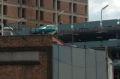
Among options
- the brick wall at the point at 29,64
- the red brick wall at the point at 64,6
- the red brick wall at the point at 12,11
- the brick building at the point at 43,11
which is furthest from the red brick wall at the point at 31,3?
the brick wall at the point at 29,64

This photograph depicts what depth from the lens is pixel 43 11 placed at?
134875 mm

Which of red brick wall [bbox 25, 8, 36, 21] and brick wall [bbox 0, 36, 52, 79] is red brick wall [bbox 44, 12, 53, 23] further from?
brick wall [bbox 0, 36, 52, 79]

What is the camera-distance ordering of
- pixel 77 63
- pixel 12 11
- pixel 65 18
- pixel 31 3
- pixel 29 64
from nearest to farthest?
pixel 29 64 < pixel 77 63 < pixel 12 11 < pixel 31 3 < pixel 65 18

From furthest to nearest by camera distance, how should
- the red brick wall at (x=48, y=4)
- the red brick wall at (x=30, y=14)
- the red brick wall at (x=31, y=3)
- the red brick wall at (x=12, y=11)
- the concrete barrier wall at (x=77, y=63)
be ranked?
the red brick wall at (x=48, y=4), the red brick wall at (x=30, y=14), the red brick wall at (x=31, y=3), the red brick wall at (x=12, y=11), the concrete barrier wall at (x=77, y=63)

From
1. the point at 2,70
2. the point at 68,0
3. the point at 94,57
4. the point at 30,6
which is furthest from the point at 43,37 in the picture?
the point at 68,0

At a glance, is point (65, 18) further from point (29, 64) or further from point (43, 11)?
point (29, 64)

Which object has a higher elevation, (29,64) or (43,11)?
(43,11)

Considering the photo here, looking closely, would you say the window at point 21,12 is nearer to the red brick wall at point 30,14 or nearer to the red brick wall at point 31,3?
the red brick wall at point 30,14

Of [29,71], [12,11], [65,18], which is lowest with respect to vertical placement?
[29,71]

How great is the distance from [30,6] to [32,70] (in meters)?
91.9

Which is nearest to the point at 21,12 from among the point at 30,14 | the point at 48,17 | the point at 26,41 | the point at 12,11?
the point at 12,11

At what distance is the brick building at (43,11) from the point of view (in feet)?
411

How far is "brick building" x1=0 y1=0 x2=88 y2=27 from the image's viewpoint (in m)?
125

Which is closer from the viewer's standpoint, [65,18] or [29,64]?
[29,64]
